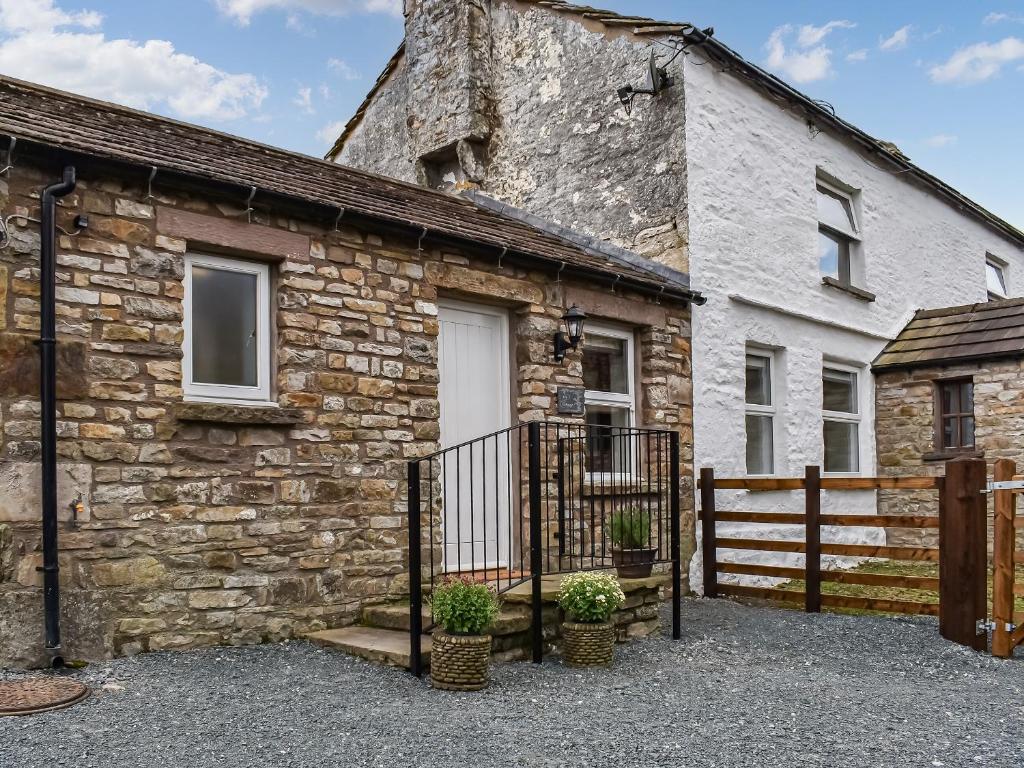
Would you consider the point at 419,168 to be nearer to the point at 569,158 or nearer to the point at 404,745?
the point at 569,158

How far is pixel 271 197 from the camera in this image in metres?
6.36

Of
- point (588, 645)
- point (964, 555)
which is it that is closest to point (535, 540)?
point (588, 645)

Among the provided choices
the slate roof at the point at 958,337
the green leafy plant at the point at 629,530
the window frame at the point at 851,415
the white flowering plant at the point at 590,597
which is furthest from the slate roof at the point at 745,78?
the white flowering plant at the point at 590,597

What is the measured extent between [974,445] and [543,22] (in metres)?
7.13

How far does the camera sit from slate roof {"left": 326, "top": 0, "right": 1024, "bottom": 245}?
9.95m

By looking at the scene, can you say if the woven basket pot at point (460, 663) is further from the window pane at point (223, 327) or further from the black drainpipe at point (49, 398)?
the window pane at point (223, 327)

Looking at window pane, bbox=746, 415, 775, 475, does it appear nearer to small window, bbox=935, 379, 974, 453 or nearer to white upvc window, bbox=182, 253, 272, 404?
small window, bbox=935, 379, 974, 453

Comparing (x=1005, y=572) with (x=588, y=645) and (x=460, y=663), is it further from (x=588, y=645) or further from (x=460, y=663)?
(x=460, y=663)

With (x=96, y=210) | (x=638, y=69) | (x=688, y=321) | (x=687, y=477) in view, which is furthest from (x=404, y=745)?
(x=638, y=69)

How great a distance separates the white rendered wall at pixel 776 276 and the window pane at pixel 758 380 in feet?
0.44

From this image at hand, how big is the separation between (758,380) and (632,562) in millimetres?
4232

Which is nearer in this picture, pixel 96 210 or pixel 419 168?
pixel 96 210

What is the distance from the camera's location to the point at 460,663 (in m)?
5.32

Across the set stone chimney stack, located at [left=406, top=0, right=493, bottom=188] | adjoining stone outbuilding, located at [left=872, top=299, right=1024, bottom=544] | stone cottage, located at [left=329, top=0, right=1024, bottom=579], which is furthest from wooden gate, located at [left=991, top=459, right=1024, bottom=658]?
stone chimney stack, located at [left=406, top=0, right=493, bottom=188]
